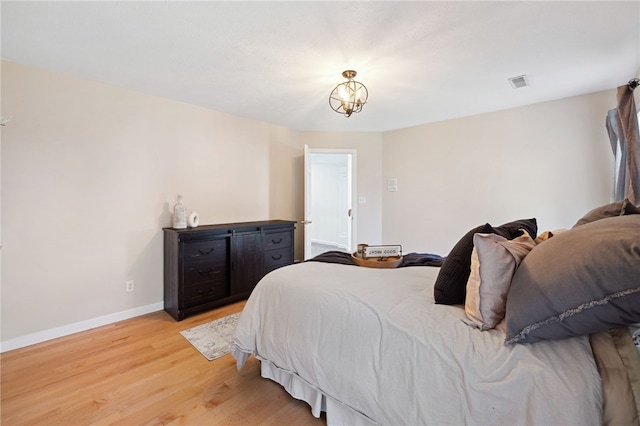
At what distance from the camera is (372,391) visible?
1188mm

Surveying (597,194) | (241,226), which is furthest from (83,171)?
(597,194)

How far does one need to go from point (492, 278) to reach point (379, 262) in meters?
0.98

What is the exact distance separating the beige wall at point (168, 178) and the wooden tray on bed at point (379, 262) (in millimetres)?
2216

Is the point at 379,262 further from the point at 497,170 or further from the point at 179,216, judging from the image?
the point at 497,170

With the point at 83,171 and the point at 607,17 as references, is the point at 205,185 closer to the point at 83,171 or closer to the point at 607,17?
the point at 83,171

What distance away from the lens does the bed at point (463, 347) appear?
32.9 inches

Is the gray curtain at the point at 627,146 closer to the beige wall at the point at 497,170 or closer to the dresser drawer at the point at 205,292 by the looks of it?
the beige wall at the point at 497,170

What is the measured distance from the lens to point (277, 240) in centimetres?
Answer: 371

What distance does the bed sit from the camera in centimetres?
84

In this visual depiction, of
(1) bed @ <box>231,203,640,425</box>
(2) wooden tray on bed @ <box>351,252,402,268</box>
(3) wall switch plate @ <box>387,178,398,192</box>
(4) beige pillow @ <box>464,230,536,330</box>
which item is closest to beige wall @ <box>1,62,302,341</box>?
(1) bed @ <box>231,203,640,425</box>

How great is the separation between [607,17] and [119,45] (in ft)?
10.7

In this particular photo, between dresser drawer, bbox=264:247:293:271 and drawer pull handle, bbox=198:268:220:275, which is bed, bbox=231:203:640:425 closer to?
drawer pull handle, bbox=198:268:220:275

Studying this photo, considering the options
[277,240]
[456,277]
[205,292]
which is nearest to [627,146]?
[456,277]

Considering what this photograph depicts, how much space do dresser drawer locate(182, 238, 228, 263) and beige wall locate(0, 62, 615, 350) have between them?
482 millimetres
